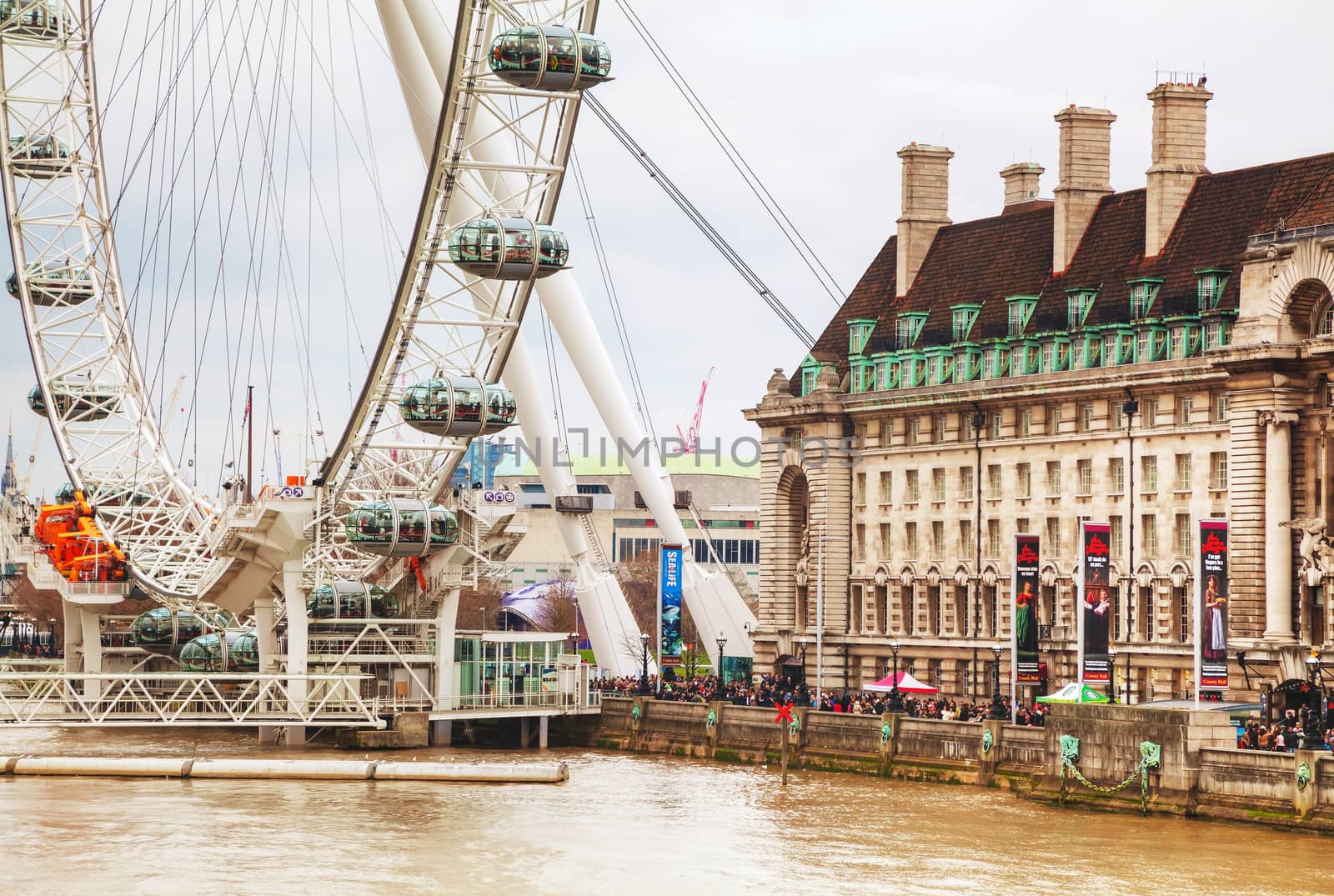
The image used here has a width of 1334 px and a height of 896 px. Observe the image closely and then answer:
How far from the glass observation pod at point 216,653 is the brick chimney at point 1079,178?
35.8 metres

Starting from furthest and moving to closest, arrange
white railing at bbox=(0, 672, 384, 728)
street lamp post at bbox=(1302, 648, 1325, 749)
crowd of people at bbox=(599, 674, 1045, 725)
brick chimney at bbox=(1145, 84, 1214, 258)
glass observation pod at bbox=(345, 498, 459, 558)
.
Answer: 1. brick chimney at bbox=(1145, 84, 1214, 258)
2. glass observation pod at bbox=(345, 498, 459, 558)
3. white railing at bbox=(0, 672, 384, 728)
4. crowd of people at bbox=(599, 674, 1045, 725)
5. street lamp post at bbox=(1302, 648, 1325, 749)

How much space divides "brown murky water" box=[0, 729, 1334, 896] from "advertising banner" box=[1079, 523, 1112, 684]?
5.43 m

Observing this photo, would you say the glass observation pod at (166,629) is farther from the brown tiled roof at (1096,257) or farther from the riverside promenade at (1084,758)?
the riverside promenade at (1084,758)

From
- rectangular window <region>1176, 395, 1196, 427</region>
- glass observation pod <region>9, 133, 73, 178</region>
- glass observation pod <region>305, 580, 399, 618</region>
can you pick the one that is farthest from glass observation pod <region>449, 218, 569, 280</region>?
glass observation pod <region>9, 133, 73, 178</region>

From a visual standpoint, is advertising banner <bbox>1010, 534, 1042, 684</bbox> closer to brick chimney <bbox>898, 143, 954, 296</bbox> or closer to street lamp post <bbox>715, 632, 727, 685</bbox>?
street lamp post <bbox>715, 632, 727, 685</bbox>

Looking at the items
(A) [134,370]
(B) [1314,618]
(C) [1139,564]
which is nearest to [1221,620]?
(B) [1314,618]

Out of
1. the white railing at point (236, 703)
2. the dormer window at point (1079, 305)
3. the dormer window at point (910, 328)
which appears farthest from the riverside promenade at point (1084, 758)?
the dormer window at point (910, 328)

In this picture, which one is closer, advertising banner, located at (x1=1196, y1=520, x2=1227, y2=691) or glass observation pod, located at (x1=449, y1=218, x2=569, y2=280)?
advertising banner, located at (x1=1196, y1=520, x2=1227, y2=691)

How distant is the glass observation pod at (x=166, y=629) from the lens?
124 metres

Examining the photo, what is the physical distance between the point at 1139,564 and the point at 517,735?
23.7 metres

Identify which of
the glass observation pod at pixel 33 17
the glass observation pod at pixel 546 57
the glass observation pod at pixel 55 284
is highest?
the glass observation pod at pixel 33 17

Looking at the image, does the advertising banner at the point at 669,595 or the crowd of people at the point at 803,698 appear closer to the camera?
the crowd of people at the point at 803,698

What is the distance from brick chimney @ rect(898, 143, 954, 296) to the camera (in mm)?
123312

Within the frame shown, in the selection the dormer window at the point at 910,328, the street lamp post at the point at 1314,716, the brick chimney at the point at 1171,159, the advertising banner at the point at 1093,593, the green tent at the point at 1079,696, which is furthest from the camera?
the dormer window at the point at 910,328
